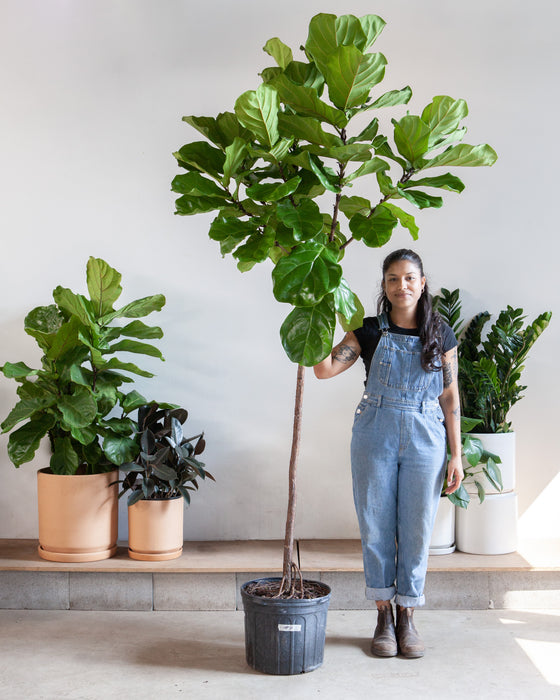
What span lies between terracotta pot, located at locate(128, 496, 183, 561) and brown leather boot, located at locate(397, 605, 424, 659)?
3.59 feet

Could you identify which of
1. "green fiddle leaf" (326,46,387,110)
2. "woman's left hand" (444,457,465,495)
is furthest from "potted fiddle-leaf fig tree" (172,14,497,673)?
"woman's left hand" (444,457,465,495)

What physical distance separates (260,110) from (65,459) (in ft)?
6.17

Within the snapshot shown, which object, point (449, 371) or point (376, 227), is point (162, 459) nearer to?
point (449, 371)

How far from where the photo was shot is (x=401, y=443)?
276 cm

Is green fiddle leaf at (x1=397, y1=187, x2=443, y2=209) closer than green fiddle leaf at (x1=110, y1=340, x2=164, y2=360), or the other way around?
green fiddle leaf at (x1=397, y1=187, x2=443, y2=209)

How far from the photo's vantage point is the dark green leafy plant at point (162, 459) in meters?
3.26

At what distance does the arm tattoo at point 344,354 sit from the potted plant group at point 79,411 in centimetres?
92

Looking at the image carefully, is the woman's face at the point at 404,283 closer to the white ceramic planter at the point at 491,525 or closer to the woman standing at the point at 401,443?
the woman standing at the point at 401,443

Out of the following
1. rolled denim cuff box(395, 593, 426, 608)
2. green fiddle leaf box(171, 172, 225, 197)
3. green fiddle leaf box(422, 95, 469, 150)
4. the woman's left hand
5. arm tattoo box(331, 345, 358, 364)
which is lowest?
rolled denim cuff box(395, 593, 426, 608)

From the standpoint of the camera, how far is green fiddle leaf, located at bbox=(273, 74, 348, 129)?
7.30ft

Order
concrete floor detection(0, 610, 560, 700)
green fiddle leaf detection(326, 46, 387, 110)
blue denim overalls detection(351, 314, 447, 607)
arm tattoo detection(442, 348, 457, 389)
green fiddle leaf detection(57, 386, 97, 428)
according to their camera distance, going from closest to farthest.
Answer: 1. green fiddle leaf detection(326, 46, 387, 110)
2. concrete floor detection(0, 610, 560, 700)
3. blue denim overalls detection(351, 314, 447, 607)
4. arm tattoo detection(442, 348, 457, 389)
5. green fiddle leaf detection(57, 386, 97, 428)

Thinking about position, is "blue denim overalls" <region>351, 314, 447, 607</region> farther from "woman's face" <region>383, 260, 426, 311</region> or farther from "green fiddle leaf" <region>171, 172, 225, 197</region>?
"green fiddle leaf" <region>171, 172, 225, 197</region>

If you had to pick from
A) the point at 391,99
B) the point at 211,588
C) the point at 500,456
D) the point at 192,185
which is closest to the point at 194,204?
the point at 192,185

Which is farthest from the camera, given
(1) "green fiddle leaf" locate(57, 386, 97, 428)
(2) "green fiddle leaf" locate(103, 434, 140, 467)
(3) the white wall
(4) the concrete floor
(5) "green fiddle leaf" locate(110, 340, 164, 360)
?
(3) the white wall
